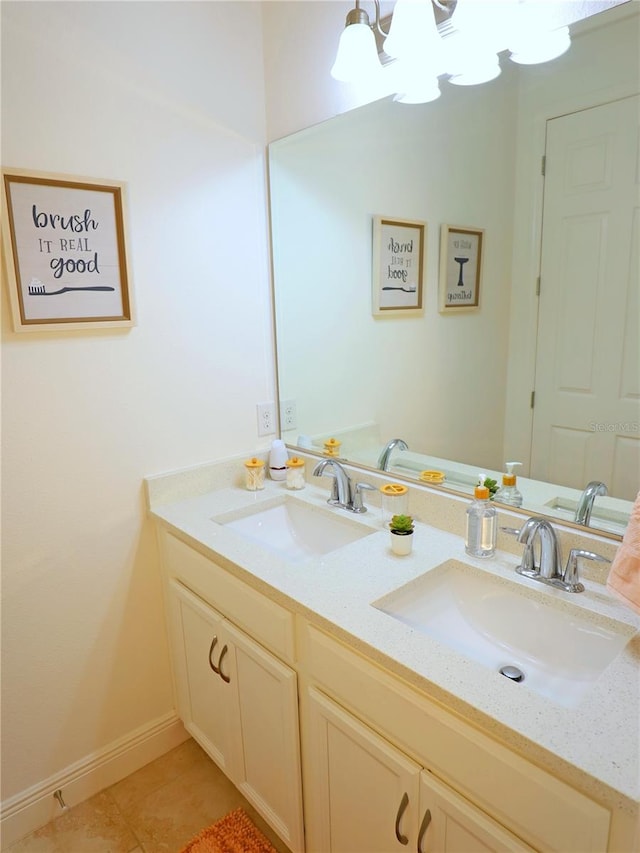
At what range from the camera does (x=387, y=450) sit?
1.67m

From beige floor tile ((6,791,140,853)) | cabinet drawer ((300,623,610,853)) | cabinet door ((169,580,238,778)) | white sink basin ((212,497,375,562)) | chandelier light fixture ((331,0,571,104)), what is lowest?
beige floor tile ((6,791,140,853))

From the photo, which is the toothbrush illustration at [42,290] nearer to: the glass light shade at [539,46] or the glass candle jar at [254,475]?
the glass candle jar at [254,475]

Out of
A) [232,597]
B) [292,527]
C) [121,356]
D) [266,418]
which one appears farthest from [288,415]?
[232,597]

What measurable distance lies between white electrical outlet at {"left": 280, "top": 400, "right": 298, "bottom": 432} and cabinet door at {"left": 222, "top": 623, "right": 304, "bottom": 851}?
0.78 meters

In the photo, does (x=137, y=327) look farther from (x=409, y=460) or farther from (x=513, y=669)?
(x=513, y=669)

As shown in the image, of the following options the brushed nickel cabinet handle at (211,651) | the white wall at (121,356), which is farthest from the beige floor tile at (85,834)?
the brushed nickel cabinet handle at (211,651)

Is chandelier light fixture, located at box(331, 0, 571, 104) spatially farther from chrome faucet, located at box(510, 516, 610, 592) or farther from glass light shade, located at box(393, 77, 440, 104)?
chrome faucet, located at box(510, 516, 610, 592)

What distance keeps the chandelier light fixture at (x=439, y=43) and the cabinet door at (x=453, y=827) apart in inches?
58.1

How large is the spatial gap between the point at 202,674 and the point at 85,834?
57 cm

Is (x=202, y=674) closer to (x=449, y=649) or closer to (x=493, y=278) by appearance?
(x=449, y=649)

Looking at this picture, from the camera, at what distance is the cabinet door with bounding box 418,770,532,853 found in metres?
0.86

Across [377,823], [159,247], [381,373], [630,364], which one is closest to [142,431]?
[159,247]

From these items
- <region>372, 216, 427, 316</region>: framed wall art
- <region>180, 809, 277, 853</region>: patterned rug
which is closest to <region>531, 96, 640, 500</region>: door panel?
<region>372, 216, 427, 316</region>: framed wall art

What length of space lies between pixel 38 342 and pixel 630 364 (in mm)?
1436
